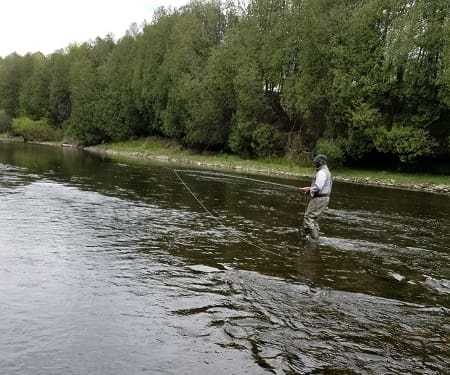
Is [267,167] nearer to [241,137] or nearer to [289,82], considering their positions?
[241,137]

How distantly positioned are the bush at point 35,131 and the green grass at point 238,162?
854 inches

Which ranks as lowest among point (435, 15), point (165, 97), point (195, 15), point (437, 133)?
point (437, 133)

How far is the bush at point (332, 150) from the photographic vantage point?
41188 mm

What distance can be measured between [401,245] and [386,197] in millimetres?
13328

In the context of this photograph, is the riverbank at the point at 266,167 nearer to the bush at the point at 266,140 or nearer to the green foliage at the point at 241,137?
the green foliage at the point at 241,137

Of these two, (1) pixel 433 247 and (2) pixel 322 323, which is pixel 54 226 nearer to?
(2) pixel 322 323

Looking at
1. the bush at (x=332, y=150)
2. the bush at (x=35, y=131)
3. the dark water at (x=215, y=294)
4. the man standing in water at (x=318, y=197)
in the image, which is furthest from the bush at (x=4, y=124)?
the man standing in water at (x=318, y=197)

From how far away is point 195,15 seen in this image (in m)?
66.2

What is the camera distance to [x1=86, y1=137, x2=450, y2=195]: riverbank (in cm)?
3426

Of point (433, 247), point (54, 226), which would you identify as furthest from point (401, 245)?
point (54, 226)

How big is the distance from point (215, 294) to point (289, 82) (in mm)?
41339

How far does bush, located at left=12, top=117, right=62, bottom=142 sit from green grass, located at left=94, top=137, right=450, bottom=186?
71.1 feet

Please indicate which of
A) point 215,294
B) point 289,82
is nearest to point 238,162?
point 289,82

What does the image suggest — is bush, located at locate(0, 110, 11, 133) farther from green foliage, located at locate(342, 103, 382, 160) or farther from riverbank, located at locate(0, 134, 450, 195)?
green foliage, located at locate(342, 103, 382, 160)
